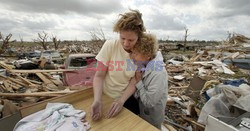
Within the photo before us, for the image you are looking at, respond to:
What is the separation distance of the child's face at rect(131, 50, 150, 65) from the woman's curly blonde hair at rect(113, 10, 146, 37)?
0.24 m

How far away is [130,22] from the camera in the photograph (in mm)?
1353

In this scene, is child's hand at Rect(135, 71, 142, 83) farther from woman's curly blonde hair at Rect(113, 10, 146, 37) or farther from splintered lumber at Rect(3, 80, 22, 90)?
splintered lumber at Rect(3, 80, 22, 90)

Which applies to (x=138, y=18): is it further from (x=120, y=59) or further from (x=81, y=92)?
(x=81, y=92)

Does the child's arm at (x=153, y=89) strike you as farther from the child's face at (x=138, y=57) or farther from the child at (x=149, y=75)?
the child's face at (x=138, y=57)

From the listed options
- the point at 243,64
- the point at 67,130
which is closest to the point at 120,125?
the point at 67,130

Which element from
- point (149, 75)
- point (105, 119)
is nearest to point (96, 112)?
point (105, 119)

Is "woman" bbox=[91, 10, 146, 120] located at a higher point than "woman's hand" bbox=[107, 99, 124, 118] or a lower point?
higher

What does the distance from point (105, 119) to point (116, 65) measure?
24.3 inches

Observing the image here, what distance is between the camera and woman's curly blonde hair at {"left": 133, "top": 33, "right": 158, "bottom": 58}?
4.80 feet

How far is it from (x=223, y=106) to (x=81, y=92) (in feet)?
8.51

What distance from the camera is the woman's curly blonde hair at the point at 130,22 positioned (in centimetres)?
136

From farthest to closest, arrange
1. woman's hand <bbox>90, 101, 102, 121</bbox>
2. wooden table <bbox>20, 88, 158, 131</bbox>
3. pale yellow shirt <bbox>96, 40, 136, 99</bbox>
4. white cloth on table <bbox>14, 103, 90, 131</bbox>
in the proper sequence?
pale yellow shirt <bbox>96, 40, 136, 99</bbox>
woman's hand <bbox>90, 101, 102, 121</bbox>
wooden table <bbox>20, 88, 158, 131</bbox>
white cloth on table <bbox>14, 103, 90, 131</bbox>

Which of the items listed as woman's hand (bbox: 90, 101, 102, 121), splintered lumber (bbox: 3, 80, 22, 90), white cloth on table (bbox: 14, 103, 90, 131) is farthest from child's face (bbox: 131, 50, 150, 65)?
splintered lumber (bbox: 3, 80, 22, 90)

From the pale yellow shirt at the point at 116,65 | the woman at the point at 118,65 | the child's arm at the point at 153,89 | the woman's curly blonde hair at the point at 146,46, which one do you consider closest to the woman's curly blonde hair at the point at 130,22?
the woman at the point at 118,65
